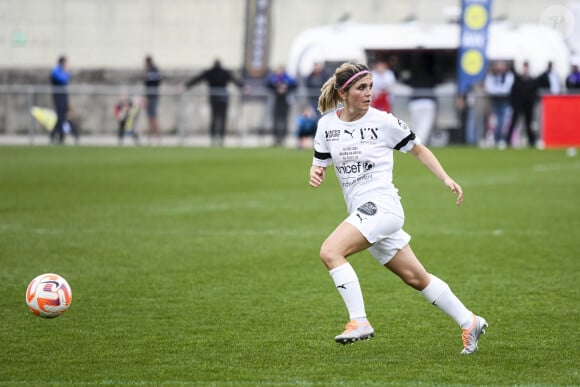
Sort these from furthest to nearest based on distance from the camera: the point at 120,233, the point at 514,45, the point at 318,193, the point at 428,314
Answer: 1. the point at 514,45
2. the point at 318,193
3. the point at 120,233
4. the point at 428,314

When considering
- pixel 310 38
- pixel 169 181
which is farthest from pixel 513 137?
pixel 169 181

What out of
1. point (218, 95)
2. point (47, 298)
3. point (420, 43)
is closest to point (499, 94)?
point (420, 43)

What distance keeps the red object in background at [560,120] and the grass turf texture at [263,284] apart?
909 cm

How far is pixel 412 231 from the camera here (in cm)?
1400

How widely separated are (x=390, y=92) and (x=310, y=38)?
594 centimetres

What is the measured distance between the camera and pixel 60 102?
3142 cm

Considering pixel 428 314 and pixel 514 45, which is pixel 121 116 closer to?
pixel 514 45

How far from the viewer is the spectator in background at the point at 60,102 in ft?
103

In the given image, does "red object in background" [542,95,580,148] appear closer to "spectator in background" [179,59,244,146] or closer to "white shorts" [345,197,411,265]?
"spectator in background" [179,59,244,146]

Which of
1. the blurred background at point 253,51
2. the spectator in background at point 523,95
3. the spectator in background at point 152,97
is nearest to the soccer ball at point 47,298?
the blurred background at point 253,51

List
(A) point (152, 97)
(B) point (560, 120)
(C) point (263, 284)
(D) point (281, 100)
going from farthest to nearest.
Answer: (A) point (152, 97) → (D) point (281, 100) → (B) point (560, 120) → (C) point (263, 284)

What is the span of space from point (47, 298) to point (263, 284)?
267 cm

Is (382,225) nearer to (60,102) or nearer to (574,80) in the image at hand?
(574,80)

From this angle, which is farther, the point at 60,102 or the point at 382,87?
the point at 60,102
